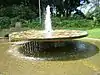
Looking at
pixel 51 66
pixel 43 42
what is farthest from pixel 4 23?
pixel 51 66

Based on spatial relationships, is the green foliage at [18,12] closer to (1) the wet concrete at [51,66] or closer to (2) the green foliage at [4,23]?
(2) the green foliage at [4,23]

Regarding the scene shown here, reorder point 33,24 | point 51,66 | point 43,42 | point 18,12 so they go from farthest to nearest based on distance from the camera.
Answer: point 18,12 → point 33,24 → point 43,42 → point 51,66

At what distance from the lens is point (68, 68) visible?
5973 mm

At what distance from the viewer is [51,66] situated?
6.20 meters

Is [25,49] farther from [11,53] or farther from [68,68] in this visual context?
[68,68]

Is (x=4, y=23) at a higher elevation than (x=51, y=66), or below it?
higher

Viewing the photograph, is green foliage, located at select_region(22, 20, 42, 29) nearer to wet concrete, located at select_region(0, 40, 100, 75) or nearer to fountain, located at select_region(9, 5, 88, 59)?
fountain, located at select_region(9, 5, 88, 59)

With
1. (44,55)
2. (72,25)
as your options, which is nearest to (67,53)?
(44,55)

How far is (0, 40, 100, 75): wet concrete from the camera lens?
568 cm

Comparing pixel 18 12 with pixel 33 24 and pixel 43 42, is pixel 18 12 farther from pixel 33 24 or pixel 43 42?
pixel 43 42

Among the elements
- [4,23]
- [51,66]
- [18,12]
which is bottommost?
[51,66]

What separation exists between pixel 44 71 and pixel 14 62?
3.76ft

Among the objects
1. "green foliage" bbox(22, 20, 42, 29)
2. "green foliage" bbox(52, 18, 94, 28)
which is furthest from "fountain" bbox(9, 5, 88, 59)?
"green foliage" bbox(52, 18, 94, 28)

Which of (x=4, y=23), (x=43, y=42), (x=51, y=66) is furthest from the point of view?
(x=4, y=23)
